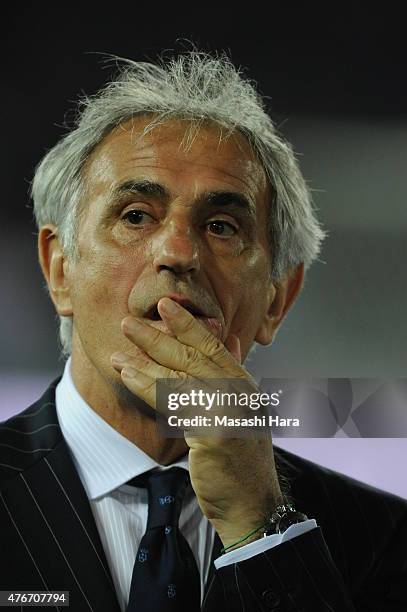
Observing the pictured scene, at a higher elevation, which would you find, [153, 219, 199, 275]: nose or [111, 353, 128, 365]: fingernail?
[153, 219, 199, 275]: nose

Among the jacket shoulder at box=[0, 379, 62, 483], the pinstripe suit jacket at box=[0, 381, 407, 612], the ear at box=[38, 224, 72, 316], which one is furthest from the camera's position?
the ear at box=[38, 224, 72, 316]

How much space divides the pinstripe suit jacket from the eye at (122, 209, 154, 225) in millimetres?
251

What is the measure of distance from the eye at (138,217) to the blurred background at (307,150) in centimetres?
19

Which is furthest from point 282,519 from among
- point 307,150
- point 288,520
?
point 307,150

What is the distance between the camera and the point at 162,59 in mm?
1232

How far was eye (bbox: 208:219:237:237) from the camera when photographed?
3.55 ft

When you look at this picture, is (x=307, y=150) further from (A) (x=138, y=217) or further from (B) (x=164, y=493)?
(B) (x=164, y=493)

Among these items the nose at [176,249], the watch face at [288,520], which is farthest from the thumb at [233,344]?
the watch face at [288,520]

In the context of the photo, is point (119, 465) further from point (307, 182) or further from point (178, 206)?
point (307, 182)

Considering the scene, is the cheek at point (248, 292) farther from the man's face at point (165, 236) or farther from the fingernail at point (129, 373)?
the fingernail at point (129, 373)

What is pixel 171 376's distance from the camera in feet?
2.98

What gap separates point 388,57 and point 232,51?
9.6 inches

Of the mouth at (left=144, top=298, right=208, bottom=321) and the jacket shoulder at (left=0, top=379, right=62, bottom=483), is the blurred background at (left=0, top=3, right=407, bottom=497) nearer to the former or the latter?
the jacket shoulder at (left=0, top=379, right=62, bottom=483)

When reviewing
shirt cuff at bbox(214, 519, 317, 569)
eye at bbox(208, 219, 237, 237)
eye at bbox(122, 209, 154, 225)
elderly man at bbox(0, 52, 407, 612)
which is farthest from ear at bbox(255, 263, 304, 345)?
shirt cuff at bbox(214, 519, 317, 569)
